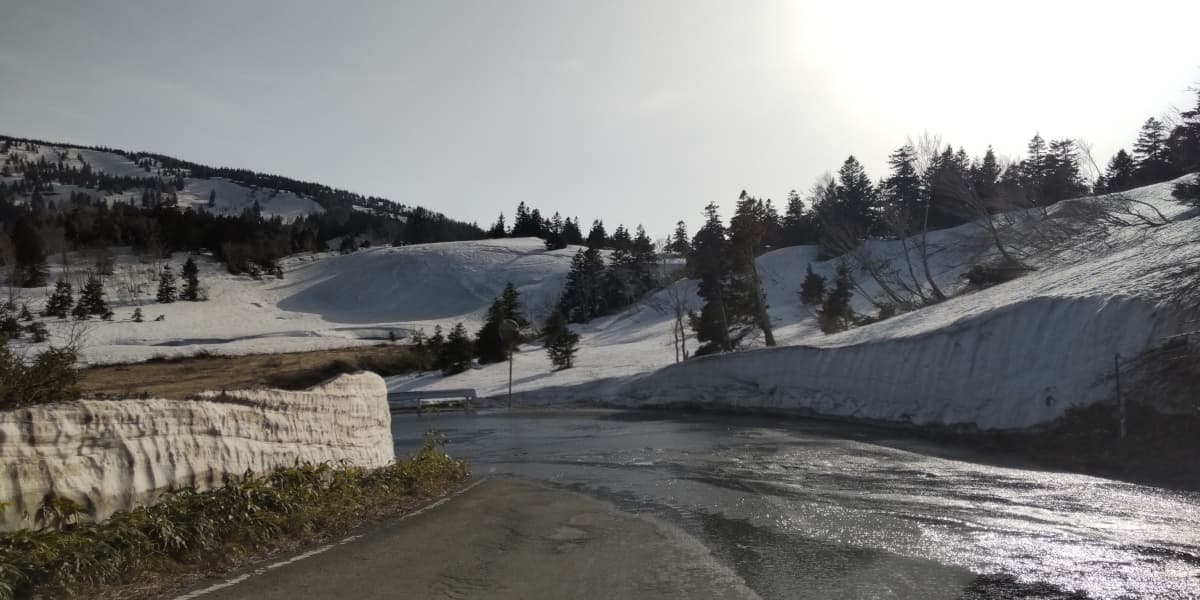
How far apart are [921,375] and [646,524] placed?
1566cm

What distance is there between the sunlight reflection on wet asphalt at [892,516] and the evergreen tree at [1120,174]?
79.6m

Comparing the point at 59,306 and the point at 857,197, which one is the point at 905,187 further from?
the point at 59,306

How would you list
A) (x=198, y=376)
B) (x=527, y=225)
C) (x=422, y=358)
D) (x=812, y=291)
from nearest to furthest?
(x=198, y=376) → (x=422, y=358) → (x=812, y=291) → (x=527, y=225)

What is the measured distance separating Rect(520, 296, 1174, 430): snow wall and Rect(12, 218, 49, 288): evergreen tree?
88.9m

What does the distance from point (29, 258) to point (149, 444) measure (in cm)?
10785

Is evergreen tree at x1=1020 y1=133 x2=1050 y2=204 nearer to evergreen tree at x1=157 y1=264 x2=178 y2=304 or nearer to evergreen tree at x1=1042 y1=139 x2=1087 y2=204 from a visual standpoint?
evergreen tree at x1=1042 y1=139 x2=1087 y2=204

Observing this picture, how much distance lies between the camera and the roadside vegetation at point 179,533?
539 centimetres

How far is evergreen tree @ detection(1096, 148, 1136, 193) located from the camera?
7925cm

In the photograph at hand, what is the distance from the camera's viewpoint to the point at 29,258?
91250mm

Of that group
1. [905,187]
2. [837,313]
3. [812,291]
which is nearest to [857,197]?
[905,187]

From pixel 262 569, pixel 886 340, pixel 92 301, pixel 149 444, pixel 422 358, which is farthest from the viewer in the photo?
pixel 92 301

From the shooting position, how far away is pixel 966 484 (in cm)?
1142

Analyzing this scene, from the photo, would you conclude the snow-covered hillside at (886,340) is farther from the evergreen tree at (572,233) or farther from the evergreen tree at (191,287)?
the evergreen tree at (572,233)

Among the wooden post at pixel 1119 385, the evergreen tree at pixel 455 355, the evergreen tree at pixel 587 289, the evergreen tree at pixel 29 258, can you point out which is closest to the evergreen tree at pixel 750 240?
the evergreen tree at pixel 455 355
